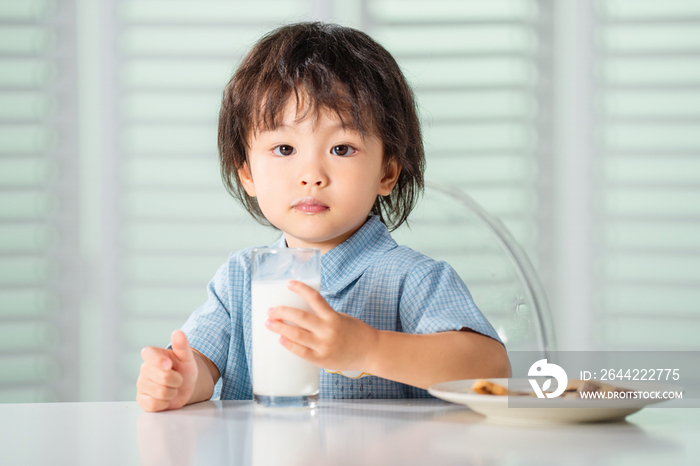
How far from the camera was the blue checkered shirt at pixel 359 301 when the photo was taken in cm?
85

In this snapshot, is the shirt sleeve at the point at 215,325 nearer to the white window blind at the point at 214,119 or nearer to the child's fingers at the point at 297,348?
the child's fingers at the point at 297,348

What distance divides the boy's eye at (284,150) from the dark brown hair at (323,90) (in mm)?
29

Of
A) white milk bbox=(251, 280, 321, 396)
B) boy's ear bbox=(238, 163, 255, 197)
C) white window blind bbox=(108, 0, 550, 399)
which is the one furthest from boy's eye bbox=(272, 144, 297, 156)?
white window blind bbox=(108, 0, 550, 399)

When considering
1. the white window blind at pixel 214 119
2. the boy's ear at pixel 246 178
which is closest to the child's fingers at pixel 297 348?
the boy's ear at pixel 246 178

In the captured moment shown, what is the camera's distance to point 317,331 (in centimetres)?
60

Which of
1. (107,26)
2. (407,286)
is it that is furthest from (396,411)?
(107,26)

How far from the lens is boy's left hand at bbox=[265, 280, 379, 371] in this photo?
588 millimetres

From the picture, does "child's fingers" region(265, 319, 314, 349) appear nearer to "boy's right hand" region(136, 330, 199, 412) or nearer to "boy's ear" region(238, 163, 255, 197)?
"boy's right hand" region(136, 330, 199, 412)

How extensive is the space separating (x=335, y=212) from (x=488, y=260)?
64 cm

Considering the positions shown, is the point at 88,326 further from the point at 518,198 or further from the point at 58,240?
the point at 518,198

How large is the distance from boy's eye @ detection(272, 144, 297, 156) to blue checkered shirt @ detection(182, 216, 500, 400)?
16 centimetres

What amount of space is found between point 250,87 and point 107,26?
143 cm

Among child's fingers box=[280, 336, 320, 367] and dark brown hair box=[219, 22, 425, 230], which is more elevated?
dark brown hair box=[219, 22, 425, 230]

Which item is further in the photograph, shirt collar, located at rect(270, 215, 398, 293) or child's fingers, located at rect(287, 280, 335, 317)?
shirt collar, located at rect(270, 215, 398, 293)
